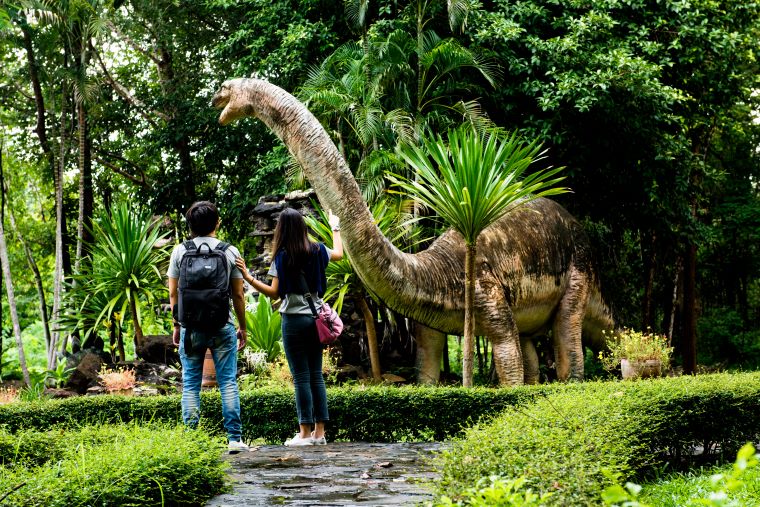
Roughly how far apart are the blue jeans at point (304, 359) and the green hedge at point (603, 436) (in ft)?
4.75

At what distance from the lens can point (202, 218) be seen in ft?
20.5

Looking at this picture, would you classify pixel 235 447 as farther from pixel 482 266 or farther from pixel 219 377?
pixel 482 266

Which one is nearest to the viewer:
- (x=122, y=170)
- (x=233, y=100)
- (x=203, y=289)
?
(x=203, y=289)

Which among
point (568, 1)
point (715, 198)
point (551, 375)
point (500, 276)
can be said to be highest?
point (568, 1)

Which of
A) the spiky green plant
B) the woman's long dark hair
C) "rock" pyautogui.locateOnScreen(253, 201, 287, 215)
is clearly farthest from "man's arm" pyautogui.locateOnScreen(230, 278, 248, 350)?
"rock" pyautogui.locateOnScreen(253, 201, 287, 215)

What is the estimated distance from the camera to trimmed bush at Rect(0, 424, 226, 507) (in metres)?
3.68

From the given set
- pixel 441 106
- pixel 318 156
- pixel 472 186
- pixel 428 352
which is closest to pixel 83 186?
pixel 441 106

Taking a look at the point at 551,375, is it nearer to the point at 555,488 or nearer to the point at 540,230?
the point at 540,230

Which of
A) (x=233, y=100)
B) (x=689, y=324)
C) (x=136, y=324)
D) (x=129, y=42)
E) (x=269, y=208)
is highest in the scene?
(x=129, y=42)

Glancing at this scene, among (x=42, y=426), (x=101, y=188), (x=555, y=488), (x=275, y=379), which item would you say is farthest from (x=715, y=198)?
(x=555, y=488)

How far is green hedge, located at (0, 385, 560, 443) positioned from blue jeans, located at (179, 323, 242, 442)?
1.40 metres

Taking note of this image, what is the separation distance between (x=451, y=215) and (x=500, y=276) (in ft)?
5.69

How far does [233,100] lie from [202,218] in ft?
8.16

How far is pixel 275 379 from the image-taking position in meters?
11.2
